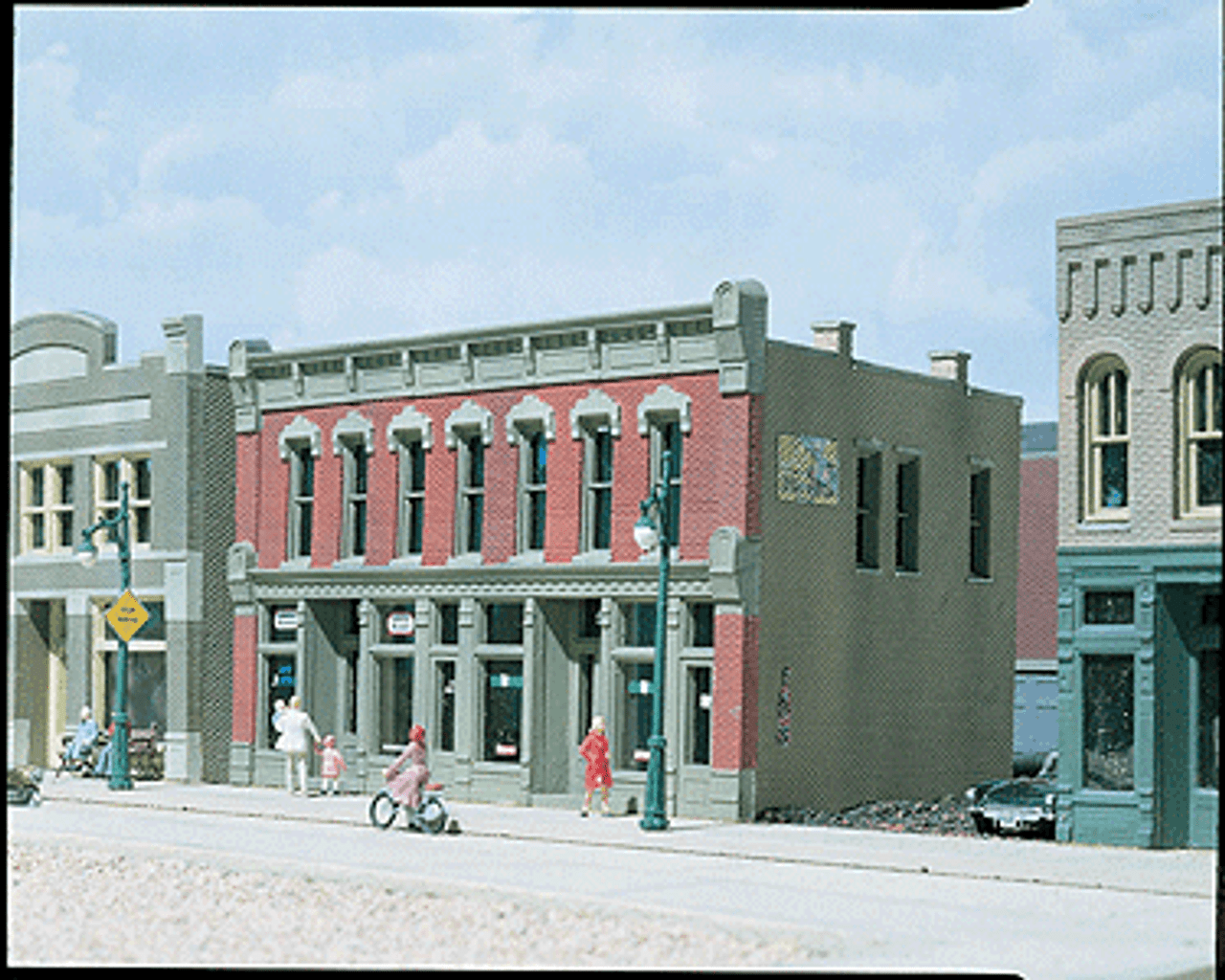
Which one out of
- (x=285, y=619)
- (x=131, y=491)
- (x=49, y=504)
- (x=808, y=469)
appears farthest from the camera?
(x=49, y=504)

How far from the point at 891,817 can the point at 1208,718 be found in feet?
23.2

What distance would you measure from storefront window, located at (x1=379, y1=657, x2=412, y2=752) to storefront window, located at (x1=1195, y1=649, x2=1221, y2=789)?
15.6 m

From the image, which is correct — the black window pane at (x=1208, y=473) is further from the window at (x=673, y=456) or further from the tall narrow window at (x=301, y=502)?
the tall narrow window at (x=301, y=502)

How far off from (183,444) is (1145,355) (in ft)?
66.9

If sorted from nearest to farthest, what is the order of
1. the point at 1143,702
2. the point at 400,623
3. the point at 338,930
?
the point at 338,930 → the point at 1143,702 → the point at 400,623

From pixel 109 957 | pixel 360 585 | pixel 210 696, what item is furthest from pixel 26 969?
pixel 210 696

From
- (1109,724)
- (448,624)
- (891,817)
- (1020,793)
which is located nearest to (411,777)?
(448,624)

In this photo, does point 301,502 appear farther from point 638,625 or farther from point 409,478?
point 638,625

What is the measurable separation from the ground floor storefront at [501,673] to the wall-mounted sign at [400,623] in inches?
1.4

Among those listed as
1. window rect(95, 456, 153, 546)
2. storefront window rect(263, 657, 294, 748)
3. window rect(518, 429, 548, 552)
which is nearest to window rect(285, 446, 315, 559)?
storefront window rect(263, 657, 294, 748)

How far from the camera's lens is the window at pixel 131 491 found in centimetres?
4044

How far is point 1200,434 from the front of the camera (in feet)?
81.5

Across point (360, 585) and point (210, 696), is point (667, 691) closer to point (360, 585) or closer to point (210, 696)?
point (360, 585)

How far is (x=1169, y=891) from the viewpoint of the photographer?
2044cm
